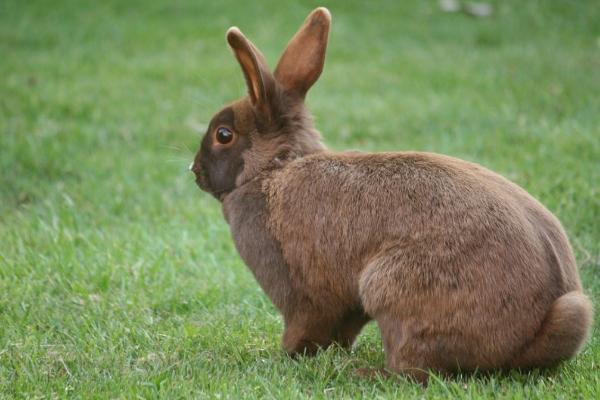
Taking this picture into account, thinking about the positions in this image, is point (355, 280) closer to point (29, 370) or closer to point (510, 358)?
point (510, 358)

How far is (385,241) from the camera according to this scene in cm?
396

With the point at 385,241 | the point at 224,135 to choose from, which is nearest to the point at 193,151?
the point at 224,135

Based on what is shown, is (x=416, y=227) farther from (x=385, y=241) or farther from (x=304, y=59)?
(x=304, y=59)

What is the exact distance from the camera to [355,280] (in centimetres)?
407

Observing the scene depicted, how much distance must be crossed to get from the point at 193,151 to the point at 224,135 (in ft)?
11.4

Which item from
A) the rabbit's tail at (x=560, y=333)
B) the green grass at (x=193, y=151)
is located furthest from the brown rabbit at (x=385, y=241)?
the green grass at (x=193, y=151)

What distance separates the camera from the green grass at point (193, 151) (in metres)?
4.22

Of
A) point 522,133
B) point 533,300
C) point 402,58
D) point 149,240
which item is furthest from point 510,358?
point 402,58

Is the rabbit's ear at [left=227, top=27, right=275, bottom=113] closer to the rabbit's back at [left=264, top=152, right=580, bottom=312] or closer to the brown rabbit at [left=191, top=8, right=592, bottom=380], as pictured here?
the brown rabbit at [left=191, top=8, right=592, bottom=380]

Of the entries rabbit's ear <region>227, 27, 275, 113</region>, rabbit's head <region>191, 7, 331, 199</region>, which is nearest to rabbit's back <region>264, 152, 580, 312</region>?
rabbit's head <region>191, 7, 331, 199</region>

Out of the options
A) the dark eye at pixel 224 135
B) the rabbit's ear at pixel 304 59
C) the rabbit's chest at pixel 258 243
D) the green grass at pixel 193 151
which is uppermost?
the rabbit's ear at pixel 304 59

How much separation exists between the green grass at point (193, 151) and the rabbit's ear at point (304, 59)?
1.21 metres

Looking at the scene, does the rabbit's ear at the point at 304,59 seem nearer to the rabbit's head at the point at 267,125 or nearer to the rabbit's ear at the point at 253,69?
the rabbit's head at the point at 267,125

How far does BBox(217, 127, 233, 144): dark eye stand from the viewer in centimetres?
461
